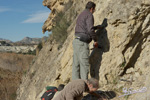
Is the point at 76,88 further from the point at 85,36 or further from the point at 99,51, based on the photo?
the point at 99,51

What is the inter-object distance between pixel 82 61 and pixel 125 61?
1167 mm

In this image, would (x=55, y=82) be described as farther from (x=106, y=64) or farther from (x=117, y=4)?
(x=117, y=4)

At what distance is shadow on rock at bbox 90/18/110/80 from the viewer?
5.07 meters

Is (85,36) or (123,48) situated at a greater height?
(85,36)

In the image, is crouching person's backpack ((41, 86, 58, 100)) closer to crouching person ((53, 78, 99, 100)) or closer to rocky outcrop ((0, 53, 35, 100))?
crouching person ((53, 78, 99, 100))

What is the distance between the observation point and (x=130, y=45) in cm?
492

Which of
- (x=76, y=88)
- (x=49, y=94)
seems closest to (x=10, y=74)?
(x=49, y=94)

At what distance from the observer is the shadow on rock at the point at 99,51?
507 centimetres

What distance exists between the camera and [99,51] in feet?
17.1

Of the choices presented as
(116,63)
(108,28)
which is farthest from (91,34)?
(116,63)

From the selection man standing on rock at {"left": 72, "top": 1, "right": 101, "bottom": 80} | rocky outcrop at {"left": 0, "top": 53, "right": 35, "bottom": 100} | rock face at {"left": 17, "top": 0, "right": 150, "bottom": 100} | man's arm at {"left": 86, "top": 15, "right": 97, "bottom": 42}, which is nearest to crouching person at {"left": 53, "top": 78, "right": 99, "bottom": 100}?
man standing on rock at {"left": 72, "top": 1, "right": 101, "bottom": 80}

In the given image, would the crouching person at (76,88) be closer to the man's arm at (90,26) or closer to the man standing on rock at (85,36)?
the man standing on rock at (85,36)

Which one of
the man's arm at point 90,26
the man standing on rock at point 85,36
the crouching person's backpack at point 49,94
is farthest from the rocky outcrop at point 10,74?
the man's arm at point 90,26

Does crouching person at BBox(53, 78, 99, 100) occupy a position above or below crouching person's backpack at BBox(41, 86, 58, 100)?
above
